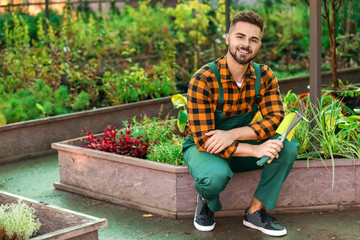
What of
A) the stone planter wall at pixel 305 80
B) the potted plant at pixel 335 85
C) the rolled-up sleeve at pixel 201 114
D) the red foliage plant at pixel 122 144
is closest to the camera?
the rolled-up sleeve at pixel 201 114

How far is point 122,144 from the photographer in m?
5.02

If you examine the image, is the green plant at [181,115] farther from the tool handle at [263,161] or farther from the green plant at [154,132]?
the tool handle at [263,161]

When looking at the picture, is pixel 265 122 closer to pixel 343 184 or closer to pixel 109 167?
pixel 343 184

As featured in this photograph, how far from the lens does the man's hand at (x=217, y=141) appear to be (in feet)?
13.0

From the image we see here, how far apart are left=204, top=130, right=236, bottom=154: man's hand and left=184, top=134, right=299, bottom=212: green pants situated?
65 mm

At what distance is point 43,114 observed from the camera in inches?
280

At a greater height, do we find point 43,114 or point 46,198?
point 43,114

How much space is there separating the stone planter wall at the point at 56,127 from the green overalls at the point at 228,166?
2077 millimetres

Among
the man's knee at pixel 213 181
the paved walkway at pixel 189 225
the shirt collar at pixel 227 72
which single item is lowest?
the paved walkway at pixel 189 225

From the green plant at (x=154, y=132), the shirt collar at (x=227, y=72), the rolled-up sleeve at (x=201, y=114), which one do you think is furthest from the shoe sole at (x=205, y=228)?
the green plant at (x=154, y=132)

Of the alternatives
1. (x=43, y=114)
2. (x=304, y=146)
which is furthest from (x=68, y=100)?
(x=304, y=146)

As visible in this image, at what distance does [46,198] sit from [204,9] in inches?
267

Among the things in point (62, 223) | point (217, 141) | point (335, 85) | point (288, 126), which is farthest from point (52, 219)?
point (335, 85)

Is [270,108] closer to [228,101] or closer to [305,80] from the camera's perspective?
[228,101]
